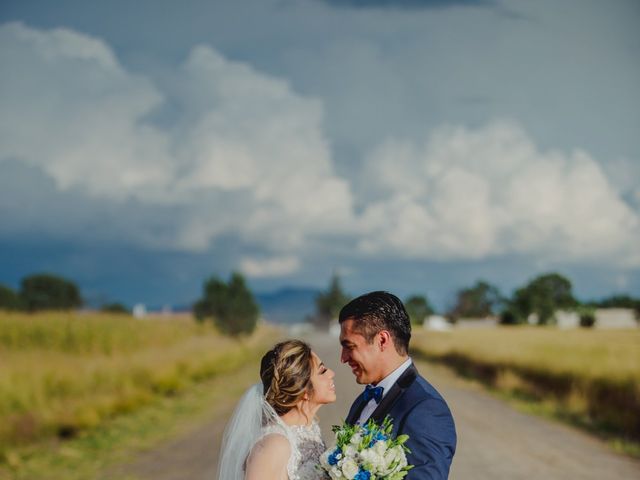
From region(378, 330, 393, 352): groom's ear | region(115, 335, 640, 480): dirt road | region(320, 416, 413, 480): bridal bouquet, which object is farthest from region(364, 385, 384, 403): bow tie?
region(115, 335, 640, 480): dirt road

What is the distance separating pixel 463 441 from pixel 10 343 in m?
17.2

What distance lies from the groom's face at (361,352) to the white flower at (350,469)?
1.71 ft

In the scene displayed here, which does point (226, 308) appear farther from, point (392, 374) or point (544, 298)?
point (544, 298)

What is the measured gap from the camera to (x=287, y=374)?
4031 mm

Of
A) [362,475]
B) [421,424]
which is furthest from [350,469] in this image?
[421,424]

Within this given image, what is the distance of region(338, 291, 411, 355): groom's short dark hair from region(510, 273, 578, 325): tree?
113082 millimetres

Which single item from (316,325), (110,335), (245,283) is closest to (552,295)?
(316,325)

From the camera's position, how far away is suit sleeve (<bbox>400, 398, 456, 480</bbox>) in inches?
132

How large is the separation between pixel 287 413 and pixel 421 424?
3.17 ft

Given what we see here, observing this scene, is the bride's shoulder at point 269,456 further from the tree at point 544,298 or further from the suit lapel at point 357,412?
the tree at point 544,298

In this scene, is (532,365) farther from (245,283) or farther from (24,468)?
(245,283)

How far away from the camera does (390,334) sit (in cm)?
366

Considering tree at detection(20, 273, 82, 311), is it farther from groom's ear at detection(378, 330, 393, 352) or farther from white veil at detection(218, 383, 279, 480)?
groom's ear at detection(378, 330, 393, 352)

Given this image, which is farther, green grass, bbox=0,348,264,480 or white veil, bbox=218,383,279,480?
green grass, bbox=0,348,264,480
